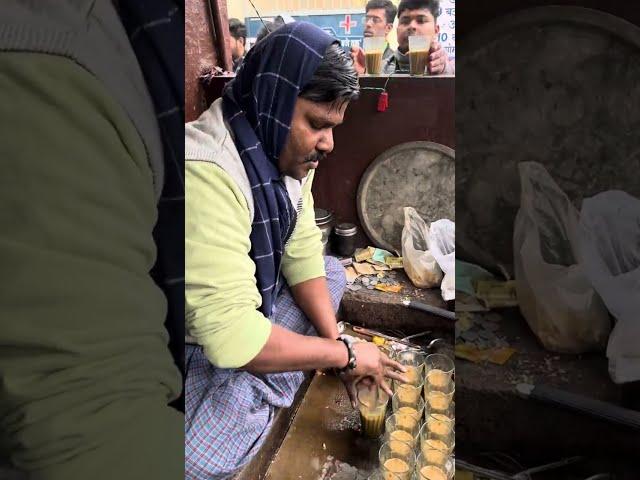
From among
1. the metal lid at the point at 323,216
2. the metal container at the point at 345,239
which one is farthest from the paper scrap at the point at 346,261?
the metal lid at the point at 323,216

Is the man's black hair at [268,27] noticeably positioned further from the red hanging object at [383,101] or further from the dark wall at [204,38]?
the red hanging object at [383,101]

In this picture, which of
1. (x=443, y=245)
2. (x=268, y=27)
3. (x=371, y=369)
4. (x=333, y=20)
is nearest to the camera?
(x=333, y=20)

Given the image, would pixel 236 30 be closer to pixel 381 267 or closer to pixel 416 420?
pixel 381 267

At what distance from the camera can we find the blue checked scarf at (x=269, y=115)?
3.31 ft

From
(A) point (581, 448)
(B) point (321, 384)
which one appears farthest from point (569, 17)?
(B) point (321, 384)

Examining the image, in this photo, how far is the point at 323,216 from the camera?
204 centimetres

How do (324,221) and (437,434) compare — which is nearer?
(437,434)

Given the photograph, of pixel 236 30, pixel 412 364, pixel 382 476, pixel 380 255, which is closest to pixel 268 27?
pixel 236 30

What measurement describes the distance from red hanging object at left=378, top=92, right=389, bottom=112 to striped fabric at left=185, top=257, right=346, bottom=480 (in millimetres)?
1126

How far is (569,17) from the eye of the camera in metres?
0.27

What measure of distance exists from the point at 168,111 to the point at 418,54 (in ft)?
5.68

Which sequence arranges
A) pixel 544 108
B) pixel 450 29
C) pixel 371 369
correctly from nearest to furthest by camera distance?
pixel 544 108, pixel 450 29, pixel 371 369

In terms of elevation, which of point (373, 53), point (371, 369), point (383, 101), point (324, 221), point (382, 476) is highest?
point (373, 53)

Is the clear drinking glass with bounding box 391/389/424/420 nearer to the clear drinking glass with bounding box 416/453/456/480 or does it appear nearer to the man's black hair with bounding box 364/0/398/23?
the clear drinking glass with bounding box 416/453/456/480
